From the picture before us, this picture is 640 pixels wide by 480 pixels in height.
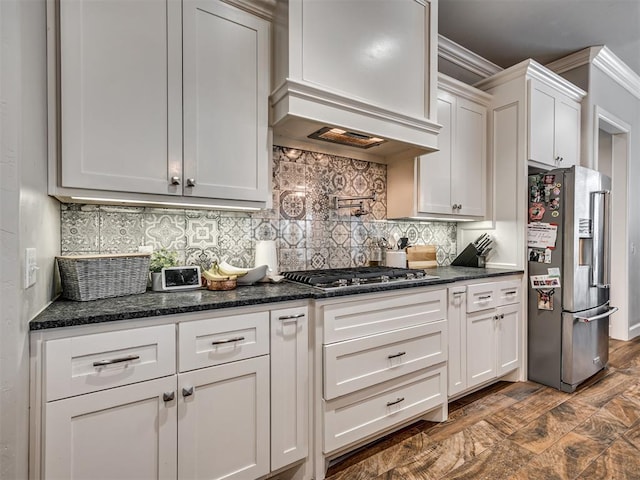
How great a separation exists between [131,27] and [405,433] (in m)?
2.53

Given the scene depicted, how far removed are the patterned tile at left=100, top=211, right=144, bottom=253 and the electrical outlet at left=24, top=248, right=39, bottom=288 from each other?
1.86 feet

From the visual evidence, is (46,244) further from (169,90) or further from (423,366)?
(423,366)

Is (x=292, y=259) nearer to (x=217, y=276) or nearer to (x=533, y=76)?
(x=217, y=276)

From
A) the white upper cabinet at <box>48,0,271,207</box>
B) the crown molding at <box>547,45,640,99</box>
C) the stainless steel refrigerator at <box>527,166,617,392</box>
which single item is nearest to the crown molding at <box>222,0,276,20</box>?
the white upper cabinet at <box>48,0,271,207</box>

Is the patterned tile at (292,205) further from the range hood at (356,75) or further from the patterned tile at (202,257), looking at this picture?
the patterned tile at (202,257)

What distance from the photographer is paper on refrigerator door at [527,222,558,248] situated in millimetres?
2586

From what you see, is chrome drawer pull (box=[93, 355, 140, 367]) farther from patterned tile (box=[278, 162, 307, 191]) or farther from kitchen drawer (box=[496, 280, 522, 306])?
kitchen drawer (box=[496, 280, 522, 306])

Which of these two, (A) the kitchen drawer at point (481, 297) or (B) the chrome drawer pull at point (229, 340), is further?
(A) the kitchen drawer at point (481, 297)

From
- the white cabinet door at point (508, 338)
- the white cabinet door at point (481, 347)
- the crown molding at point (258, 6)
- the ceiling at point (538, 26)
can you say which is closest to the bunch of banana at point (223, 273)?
the crown molding at point (258, 6)

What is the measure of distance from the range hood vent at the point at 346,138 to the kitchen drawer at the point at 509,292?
55.3 inches

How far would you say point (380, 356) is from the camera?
1.80 meters

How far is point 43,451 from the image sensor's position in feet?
3.56

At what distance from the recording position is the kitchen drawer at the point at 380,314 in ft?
5.41

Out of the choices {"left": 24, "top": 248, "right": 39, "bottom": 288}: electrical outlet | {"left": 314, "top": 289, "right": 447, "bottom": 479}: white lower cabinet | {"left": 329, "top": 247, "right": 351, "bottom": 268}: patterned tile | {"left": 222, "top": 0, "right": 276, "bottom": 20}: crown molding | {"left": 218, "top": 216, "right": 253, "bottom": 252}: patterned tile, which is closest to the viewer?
{"left": 24, "top": 248, "right": 39, "bottom": 288}: electrical outlet
